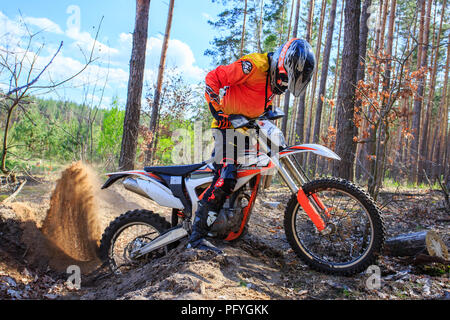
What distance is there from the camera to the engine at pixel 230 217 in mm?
3279

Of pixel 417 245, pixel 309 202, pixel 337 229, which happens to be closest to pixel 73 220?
pixel 309 202

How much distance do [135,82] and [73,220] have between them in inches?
202

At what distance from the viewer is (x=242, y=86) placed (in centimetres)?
341

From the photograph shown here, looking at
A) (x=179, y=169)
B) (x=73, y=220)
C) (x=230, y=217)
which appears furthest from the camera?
(x=73, y=220)

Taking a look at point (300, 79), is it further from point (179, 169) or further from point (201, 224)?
point (201, 224)

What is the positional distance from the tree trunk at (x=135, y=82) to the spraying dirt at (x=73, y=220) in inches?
163

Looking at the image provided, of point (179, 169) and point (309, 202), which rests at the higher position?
point (179, 169)

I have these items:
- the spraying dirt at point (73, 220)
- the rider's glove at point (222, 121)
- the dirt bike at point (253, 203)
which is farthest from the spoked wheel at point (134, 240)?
the rider's glove at point (222, 121)

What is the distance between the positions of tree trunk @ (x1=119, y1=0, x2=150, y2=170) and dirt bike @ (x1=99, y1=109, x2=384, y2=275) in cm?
474

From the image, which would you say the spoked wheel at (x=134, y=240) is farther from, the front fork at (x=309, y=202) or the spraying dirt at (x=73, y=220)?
the front fork at (x=309, y=202)
